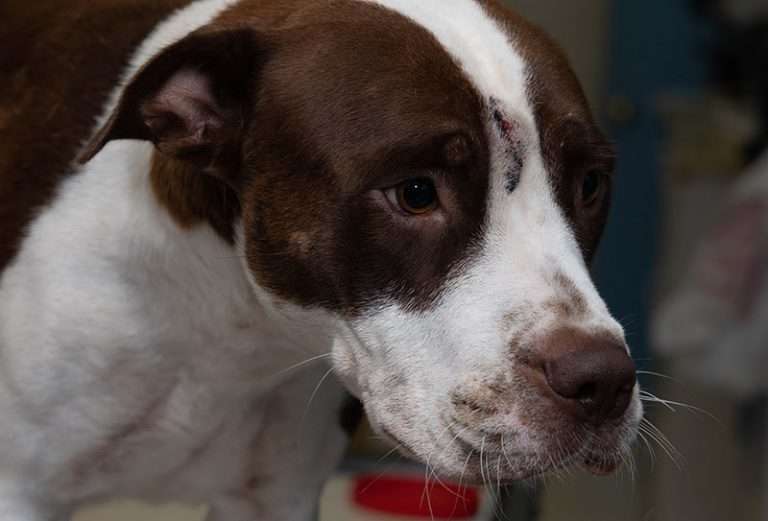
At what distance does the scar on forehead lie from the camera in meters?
1.47

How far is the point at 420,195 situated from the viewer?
146 cm

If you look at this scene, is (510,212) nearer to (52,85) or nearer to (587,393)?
(587,393)

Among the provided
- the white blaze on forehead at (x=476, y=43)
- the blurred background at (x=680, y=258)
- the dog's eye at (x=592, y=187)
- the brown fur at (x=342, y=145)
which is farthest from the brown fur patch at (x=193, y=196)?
the blurred background at (x=680, y=258)

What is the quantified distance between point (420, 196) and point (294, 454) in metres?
0.57

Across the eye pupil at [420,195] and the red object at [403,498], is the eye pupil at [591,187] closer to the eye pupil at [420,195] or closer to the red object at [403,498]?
the eye pupil at [420,195]

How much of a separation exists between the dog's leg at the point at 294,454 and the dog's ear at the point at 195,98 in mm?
394

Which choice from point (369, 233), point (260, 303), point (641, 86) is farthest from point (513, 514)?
point (641, 86)

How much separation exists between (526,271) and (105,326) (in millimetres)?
561

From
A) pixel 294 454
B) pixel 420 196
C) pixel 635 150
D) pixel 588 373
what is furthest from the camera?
pixel 635 150

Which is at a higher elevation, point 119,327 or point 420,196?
point 420,196

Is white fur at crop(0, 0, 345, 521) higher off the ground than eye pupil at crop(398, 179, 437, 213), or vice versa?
eye pupil at crop(398, 179, 437, 213)

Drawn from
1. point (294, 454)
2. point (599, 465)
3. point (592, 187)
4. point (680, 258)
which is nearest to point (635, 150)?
point (680, 258)

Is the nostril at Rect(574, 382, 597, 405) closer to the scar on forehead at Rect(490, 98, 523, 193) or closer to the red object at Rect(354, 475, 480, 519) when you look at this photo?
the scar on forehead at Rect(490, 98, 523, 193)

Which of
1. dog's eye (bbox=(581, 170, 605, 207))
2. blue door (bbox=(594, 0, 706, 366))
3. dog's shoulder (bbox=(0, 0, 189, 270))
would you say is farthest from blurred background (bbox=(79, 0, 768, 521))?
dog's shoulder (bbox=(0, 0, 189, 270))
